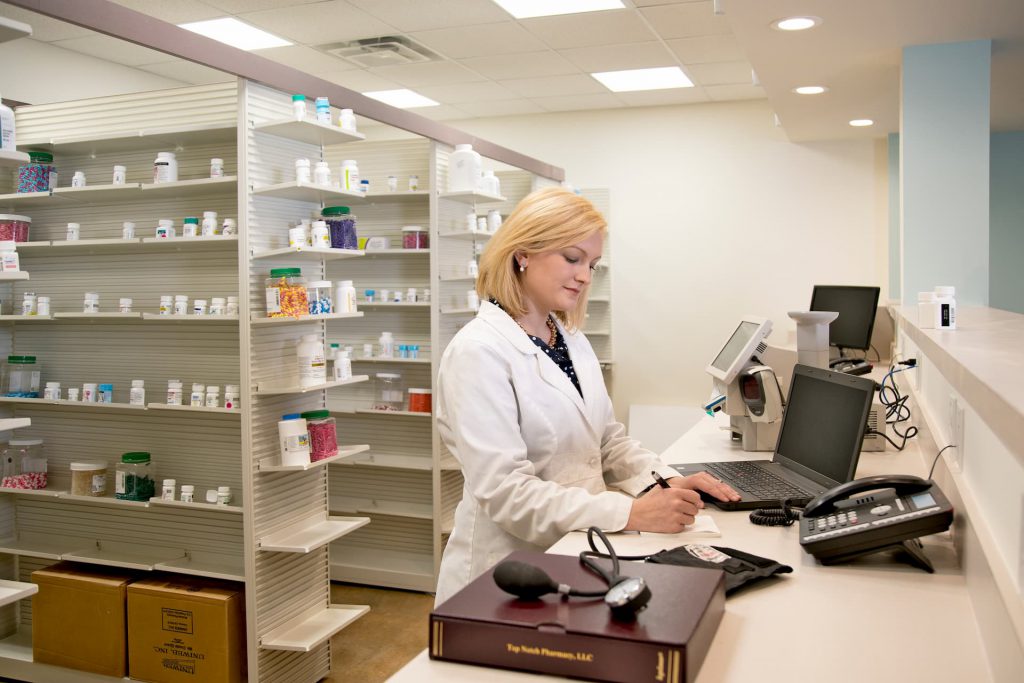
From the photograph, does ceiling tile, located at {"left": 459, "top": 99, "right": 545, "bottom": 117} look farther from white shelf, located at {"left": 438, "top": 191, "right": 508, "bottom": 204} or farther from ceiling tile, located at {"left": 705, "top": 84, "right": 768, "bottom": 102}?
white shelf, located at {"left": 438, "top": 191, "right": 508, "bottom": 204}

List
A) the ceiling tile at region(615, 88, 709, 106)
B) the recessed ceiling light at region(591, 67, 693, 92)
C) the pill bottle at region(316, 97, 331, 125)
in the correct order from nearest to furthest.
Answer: the pill bottle at region(316, 97, 331, 125), the recessed ceiling light at region(591, 67, 693, 92), the ceiling tile at region(615, 88, 709, 106)

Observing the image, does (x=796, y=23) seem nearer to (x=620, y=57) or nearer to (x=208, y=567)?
(x=620, y=57)

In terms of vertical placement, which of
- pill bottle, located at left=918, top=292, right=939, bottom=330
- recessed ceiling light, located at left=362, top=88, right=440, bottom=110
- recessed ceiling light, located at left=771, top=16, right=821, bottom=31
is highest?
recessed ceiling light, located at left=362, top=88, right=440, bottom=110

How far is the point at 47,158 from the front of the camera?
3695 mm

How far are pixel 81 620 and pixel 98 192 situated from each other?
5.97 feet

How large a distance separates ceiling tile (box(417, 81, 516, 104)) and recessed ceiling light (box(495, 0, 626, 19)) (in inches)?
65.0

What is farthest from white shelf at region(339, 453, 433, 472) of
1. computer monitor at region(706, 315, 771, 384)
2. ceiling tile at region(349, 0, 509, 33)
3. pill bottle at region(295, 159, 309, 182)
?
ceiling tile at region(349, 0, 509, 33)

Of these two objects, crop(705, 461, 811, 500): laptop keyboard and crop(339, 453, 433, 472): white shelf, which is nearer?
crop(705, 461, 811, 500): laptop keyboard

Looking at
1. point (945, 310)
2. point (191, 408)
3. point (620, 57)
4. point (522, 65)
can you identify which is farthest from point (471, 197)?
point (945, 310)

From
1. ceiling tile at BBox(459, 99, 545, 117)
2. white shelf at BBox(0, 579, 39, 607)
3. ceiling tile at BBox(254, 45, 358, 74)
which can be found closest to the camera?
white shelf at BBox(0, 579, 39, 607)

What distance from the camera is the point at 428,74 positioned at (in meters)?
6.15

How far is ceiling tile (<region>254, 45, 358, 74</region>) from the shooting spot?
5.55 meters

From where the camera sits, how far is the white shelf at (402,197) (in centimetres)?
467

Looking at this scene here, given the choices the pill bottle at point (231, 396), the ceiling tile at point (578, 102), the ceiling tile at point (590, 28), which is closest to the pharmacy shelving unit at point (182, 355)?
the pill bottle at point (231, 396)
